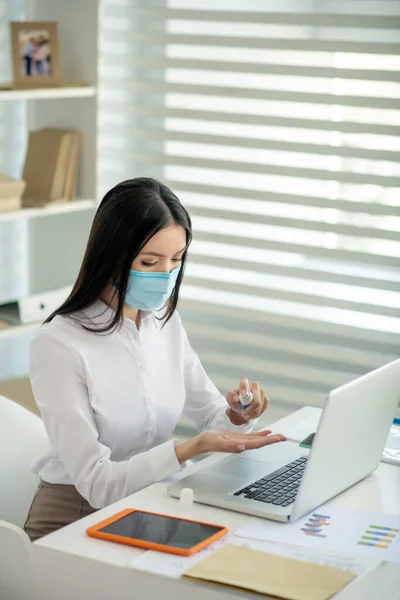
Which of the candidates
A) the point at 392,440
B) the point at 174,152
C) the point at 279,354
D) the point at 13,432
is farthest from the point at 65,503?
the point at 174,152

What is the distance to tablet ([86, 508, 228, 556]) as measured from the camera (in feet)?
5.47

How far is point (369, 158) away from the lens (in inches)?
127

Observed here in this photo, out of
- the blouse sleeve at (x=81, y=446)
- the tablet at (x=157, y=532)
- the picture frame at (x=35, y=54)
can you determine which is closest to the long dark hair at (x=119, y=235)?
the blouse sleeve at (x=81, y=446)

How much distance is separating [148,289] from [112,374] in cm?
19

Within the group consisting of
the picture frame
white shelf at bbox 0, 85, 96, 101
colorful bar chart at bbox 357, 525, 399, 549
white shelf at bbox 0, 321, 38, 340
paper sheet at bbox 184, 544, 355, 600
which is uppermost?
the picture frame

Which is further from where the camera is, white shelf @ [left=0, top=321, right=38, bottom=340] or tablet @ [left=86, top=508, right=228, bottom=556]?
white shelf @ [left=0, top=321, right=38, bottom=340]

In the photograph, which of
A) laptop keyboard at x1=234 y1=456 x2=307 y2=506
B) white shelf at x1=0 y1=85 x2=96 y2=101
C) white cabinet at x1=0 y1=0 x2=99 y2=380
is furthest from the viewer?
white cabinet at x1=0 y1=0 x2=99 y2=380

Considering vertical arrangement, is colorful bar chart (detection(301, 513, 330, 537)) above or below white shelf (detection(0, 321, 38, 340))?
above

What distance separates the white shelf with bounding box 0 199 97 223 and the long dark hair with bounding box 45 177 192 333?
3.62 feet

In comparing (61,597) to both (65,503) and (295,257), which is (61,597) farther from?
(295,257)

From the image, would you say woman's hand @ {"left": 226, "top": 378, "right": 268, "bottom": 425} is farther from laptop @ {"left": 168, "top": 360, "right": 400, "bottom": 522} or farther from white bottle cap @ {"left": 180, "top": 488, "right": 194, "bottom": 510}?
white bottle cap @ {"left": 180, "top": 488, "right": 194, "bottom": 510}

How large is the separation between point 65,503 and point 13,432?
30 cm

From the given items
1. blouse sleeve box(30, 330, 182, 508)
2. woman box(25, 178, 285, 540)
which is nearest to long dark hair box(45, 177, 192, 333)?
woman box(25, 178, 285, 540)

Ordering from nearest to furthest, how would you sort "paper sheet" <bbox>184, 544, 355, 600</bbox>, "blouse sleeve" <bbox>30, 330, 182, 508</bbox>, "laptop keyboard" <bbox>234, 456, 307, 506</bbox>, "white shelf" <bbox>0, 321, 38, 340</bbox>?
1. "paper sheet" <bbox>184, 544, 355, 600</bbox>
2. "laptop keyboard" <bbox>234, 456, 307, 506</bbox>
3. "blouse sleeve" <bbox>30, 330, 182, 508</bbox>
4. "white shelf" <bbox>0, 321, 38, 340</bbox>
